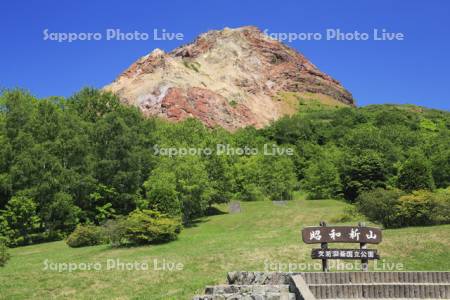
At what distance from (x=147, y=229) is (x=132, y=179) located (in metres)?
17.2

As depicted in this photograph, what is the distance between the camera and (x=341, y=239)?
16.9m

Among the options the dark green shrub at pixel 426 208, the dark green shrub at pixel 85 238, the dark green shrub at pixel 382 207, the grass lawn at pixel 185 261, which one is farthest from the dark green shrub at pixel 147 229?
the dark green shrub at pixel 426 208

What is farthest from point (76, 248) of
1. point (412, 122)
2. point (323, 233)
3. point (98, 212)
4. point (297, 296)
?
point (412, 122)

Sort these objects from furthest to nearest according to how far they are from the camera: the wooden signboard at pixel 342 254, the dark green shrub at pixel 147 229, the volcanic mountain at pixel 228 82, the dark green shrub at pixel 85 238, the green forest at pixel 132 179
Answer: the volcanic mountain at pixel 228 82
the dark green shrub at pixel 85 238
the green forest at pixel 132 179
the dark green shrub at pixel 147 229
the wooden signboard at pixel 342 254

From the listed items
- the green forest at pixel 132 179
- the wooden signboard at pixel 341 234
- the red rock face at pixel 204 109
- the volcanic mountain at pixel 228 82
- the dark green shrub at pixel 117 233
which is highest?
the volcanic mountain at pixel 228 82

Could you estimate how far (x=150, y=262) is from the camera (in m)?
22.3

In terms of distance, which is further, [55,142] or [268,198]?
[268,198]

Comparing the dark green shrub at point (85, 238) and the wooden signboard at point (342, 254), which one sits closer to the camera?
the wooden signboard at point (342, 254)

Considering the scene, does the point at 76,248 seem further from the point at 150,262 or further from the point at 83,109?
the point at 83,109

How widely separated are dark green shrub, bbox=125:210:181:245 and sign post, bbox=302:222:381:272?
13941mm

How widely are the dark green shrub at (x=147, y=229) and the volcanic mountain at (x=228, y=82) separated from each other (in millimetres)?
76890

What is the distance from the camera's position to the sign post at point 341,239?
55.2 ft

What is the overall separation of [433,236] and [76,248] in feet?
71.3

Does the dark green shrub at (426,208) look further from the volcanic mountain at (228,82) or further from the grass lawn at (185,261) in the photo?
the volcanic mountain at (228,82)
